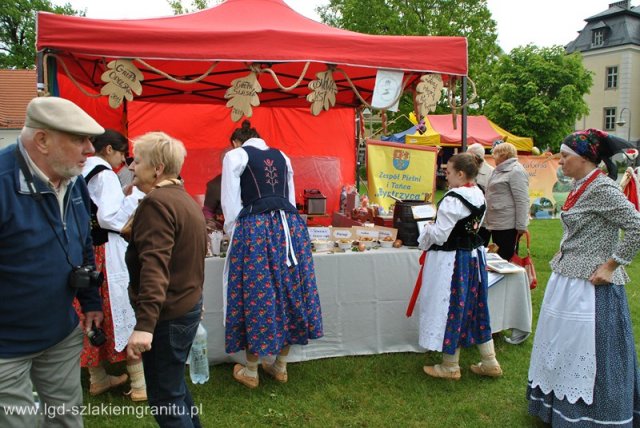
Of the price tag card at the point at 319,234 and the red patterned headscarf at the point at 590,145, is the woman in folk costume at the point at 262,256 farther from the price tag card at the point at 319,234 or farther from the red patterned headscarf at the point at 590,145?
the red patterned headscarf at the point at 590,145

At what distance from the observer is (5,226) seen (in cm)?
147

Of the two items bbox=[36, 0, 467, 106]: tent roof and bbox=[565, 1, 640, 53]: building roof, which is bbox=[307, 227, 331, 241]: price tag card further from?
bbox=[565, 1, 640, 53]: building roof

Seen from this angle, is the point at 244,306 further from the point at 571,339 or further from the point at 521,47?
the point at 521,47

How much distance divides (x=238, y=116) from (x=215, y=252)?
98 centimetres

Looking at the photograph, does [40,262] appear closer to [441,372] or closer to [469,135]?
[441,372]

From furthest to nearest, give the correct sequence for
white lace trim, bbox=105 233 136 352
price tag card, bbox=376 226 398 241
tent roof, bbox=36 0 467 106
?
price tag card, bbox=376 226 398 241 → tent roof, bbox=36 0 467 106 → white lace trim, bbox=105 233 136 352

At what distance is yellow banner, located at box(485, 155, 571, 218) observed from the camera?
11.0 metres

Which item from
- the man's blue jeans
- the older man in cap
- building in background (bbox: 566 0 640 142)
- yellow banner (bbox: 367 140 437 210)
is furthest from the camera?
building in background (bbox: 566 0 640 142)

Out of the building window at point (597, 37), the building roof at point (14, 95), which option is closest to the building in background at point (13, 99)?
the building roof at point (14, 95)

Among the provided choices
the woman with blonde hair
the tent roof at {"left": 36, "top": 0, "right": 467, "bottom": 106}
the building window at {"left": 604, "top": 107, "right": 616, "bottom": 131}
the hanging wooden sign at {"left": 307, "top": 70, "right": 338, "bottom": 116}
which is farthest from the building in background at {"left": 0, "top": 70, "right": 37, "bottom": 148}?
the building window at {"left": 604, "top": 107, "right": 616, "bottom": 131}

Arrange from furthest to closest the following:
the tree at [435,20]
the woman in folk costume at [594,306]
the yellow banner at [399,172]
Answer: the tree at [435,20] → the yellow banner at [399,172] → the woman in folk costume at [594,306]

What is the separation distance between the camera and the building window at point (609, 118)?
3408 cm

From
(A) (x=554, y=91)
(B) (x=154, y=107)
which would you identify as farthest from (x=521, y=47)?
(B) (x=154, y=107)

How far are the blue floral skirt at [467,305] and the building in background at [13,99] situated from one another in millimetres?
19913
